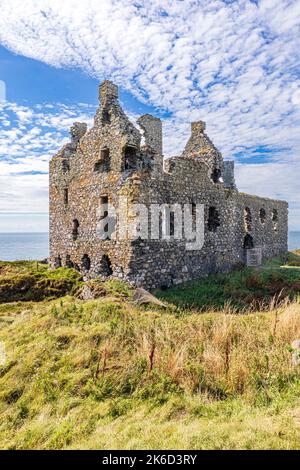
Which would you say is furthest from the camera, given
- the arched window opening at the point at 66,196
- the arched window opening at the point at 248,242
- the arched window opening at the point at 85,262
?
the arched window opening at the point at 248,242

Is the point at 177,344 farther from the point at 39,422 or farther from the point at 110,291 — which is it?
the point at 110,291

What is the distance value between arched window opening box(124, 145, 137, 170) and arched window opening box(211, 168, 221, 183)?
5900 millimetres

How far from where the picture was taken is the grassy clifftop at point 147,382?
4518 millimetres

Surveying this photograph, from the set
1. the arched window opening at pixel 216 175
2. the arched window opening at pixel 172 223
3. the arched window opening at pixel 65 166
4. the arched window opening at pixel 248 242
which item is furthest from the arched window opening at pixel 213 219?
the arched window opening at pixel 65 166

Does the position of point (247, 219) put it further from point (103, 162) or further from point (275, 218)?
point (103, 162)

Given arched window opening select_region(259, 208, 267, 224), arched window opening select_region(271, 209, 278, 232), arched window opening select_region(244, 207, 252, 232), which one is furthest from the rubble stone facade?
arched window opening select_region(271, 209, 278, 232)

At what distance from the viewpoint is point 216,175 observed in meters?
18.9

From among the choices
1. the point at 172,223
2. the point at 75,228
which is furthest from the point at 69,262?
the point at 172,223

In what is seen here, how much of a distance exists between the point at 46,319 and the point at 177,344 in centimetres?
400

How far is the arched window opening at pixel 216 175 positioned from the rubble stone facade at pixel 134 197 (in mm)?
57

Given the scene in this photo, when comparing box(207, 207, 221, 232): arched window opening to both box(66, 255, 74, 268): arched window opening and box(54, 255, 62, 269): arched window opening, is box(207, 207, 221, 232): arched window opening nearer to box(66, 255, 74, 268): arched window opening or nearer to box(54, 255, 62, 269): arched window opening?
box(66, 255, 74, 268): arched window opening

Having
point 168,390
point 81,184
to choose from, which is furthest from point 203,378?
point 81,184

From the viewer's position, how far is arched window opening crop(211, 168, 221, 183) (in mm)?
18753

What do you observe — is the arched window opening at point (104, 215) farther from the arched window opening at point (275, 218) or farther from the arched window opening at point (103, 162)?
the arched window opening at point (275, 218)
